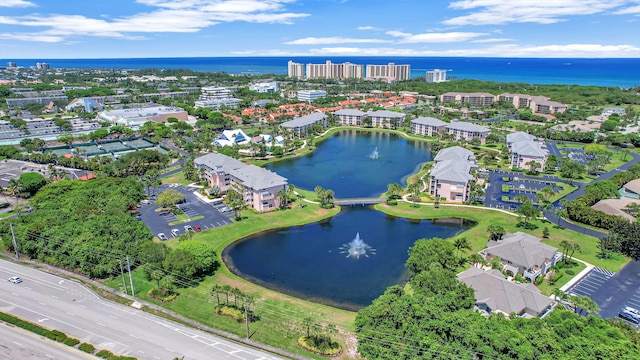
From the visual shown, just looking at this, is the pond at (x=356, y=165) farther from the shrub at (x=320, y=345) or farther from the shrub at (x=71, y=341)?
the shrub at (x=71, y=341)

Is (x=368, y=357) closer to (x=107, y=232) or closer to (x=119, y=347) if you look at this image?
(x=119, y=347)

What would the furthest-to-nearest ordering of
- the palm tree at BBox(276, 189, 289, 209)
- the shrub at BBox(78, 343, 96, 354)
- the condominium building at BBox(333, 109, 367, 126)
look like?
the condominium building at BBox(333, 109, 367, 126) < the palm tree at BBox(276, 189, 289, 209) < the shrub at BBox(78, 343, 96, 354)

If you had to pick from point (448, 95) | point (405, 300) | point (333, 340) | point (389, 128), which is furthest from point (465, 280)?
point (448, 95)

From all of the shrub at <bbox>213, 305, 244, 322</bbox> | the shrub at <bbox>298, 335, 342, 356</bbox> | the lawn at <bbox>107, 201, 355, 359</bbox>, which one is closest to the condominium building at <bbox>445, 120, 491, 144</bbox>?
the lawn at <bbox>107, 201, 355, 359</bbox>

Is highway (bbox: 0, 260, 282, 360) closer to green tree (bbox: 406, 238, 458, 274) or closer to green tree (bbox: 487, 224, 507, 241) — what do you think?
green tree (bbox: 406, 238, 458, 274)

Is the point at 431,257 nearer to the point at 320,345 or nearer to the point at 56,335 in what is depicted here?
the point at 320,345

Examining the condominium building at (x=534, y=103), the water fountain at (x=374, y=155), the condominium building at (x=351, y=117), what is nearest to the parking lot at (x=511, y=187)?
the water fountain at (x=374, y=155)
